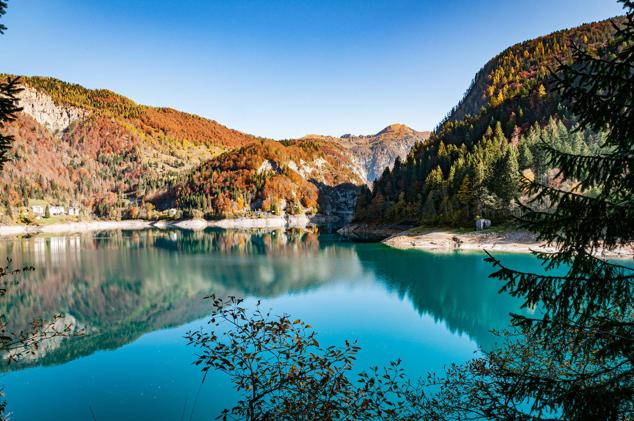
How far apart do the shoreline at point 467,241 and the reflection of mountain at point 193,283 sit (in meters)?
5.00

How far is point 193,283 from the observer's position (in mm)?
40406

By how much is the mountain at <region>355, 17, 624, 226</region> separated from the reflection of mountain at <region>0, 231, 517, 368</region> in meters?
10.9

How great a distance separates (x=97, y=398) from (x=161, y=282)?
27.2 metres

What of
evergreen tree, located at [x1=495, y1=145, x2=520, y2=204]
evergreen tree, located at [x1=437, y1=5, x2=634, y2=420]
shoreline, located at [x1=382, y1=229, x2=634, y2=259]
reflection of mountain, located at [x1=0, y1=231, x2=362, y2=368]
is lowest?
reflection of mountain, located at [x1=0, y1=231, x2=362, y2=368]

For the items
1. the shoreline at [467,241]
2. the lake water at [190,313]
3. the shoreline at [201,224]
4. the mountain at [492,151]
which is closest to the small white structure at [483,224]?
the mountain at [492,151]

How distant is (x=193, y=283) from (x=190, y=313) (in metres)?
11.6

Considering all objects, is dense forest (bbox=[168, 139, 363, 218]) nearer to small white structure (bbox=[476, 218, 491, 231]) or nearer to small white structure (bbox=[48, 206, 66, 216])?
small white structure (bbox=[48, 206, 66, 216])

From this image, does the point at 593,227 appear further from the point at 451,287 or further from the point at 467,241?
the point at 467,241

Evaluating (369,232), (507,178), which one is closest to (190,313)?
(507,178)

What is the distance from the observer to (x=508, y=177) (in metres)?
58.7

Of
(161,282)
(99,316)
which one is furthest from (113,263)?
(99,316)

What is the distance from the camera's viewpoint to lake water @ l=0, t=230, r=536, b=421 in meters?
15.5

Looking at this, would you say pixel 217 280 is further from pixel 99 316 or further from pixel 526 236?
pixel 526 236

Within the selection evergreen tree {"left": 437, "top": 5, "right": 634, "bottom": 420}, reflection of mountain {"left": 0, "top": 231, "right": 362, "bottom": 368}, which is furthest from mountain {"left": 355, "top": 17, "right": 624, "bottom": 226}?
evergreen tree {"left": 437, "top": 5, "right": 634, "bottom": 420}
